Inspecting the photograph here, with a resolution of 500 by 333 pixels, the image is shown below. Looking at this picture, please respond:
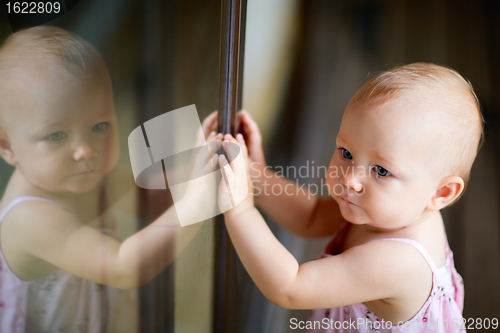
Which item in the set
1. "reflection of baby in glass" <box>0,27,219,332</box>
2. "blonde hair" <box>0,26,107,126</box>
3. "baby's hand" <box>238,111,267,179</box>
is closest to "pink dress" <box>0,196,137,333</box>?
"reflection of baby in glass" <box>0,27,219,332</box>

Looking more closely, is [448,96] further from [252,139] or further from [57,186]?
[57,186]

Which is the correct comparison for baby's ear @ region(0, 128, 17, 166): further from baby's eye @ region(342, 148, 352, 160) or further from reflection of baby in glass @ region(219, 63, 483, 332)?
baby's eye @ region(342, 148, 352, 160)

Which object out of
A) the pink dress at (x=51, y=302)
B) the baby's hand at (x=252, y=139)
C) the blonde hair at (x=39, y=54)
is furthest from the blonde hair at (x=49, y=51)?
the baby's hand at (x=252, y=139)

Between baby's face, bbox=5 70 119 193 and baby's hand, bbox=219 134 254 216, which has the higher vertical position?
baby's face, bbox=5 70 119 193

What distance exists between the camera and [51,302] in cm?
41

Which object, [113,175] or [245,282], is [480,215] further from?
[113,175]

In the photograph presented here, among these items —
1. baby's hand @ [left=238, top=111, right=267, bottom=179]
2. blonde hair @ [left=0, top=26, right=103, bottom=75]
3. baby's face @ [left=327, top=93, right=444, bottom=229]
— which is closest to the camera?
blonde hair @ [left=0, top=26, right=103, bottom=75]

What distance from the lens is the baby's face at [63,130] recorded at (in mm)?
352

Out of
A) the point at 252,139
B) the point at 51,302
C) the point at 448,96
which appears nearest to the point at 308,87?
the point at 252,139

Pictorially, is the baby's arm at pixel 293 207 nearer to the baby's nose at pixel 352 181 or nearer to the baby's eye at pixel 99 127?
the baby's nose at pixel 352 181

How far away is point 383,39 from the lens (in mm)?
662

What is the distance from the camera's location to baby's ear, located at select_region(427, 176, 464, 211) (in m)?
0.48

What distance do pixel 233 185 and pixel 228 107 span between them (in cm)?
12

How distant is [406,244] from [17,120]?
0.49 m
